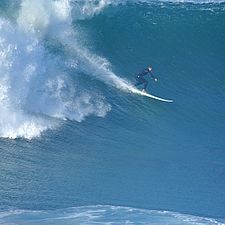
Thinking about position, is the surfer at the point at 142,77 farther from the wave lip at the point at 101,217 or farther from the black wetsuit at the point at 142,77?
the wave lip at the point at 101,217

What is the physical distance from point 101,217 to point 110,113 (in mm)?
6426

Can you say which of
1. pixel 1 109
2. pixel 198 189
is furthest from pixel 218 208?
pixel 1 109

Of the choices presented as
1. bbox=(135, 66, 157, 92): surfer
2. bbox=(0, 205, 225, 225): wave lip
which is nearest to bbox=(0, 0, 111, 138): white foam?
bbox=(135, 66, 157, 92): surfer

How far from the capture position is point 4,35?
25.1 meters

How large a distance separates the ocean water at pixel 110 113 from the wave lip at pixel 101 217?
1.1 inches

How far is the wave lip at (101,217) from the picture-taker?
1884cm

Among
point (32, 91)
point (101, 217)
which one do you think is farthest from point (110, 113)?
point (101, 217)

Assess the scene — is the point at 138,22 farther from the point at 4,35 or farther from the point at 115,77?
the point at 4,35

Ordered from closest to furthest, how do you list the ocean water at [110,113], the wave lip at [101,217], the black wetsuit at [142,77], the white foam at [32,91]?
the wave lip at [101,217] → the ocean water at [110,113] → the white foam at [32,91] → the black wetsuit at [142,77]

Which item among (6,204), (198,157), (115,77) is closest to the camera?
(6,204)

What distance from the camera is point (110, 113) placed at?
82.2ft

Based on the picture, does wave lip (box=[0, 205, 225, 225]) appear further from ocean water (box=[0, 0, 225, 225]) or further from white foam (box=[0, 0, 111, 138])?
white foam (box=[0, 0, 111, 138])

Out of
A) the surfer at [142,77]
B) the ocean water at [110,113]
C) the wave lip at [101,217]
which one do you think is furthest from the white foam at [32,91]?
the wave lip at [101,217]

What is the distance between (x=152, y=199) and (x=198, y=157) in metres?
3.29
